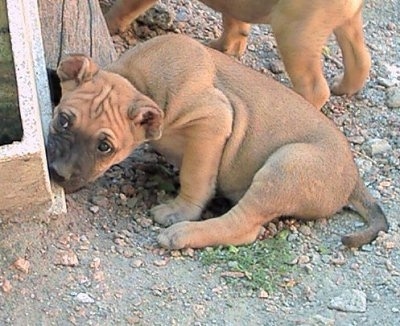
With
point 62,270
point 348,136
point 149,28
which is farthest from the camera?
point 149,28

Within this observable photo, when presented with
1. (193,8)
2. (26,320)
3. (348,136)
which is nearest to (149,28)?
(193,8)

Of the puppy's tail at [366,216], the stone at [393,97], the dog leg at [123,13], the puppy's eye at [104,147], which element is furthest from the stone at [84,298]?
the stone at [393,97]

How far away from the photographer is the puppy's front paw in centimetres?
465

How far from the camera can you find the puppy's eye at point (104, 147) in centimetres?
438

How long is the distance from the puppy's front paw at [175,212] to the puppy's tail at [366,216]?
0.68 meters

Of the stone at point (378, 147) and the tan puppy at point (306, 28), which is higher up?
the tan puppy at point (306, 28)

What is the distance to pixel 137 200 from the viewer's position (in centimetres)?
481

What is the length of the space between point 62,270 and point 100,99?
0.76 meters

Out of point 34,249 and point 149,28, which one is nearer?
point 34,249

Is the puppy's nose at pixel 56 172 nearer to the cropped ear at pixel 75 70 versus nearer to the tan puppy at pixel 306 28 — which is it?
the cropped ear at pixel 75 70

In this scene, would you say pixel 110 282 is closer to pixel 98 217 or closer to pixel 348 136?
pixel 98 217

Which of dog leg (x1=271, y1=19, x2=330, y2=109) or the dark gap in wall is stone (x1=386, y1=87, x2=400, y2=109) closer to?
dog leg (x1=271, y1=19, x2=330, y2=109)

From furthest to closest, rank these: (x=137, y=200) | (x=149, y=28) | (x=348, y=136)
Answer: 1. (x=149, y=28)
2. (x=348, y=136)
3. (x=137, y=200)

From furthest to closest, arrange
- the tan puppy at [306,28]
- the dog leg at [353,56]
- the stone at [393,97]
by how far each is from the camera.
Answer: the stone at [393,97]
the dog leg at [353,56]
the tan puppy at [306,28]
